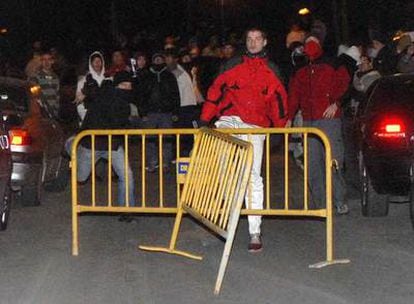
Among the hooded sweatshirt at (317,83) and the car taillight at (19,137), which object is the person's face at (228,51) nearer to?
the car taillight at (19,137)

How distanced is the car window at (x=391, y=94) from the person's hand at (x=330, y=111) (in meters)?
0.38

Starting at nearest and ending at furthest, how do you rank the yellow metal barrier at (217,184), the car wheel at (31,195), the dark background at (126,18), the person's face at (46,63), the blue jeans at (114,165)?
the yellow metal barrier at (217,184)
the blue jeans at (114,165)
the car wheel at (31,195)
the person's face at (46,63)
the dark background at (126,18)

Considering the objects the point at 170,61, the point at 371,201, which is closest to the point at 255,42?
the point at 371,201

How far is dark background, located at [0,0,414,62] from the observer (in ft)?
122

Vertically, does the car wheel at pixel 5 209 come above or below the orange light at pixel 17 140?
below

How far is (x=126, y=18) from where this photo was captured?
43656mm

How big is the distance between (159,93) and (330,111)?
565 cm

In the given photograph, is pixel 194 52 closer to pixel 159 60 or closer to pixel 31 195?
pixel 159 60

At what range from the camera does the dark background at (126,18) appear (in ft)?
122

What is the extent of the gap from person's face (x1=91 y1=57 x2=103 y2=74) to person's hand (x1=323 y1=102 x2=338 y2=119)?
9.67 ft

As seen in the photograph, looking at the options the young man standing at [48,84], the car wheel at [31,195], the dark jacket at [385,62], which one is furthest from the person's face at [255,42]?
the young man standing at [48,84]

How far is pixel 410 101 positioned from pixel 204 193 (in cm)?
305

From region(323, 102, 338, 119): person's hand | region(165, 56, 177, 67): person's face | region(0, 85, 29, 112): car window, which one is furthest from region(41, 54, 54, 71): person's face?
region(323, 102, 338, 119): person's hand

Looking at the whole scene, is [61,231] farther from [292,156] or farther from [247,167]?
[292,156]
